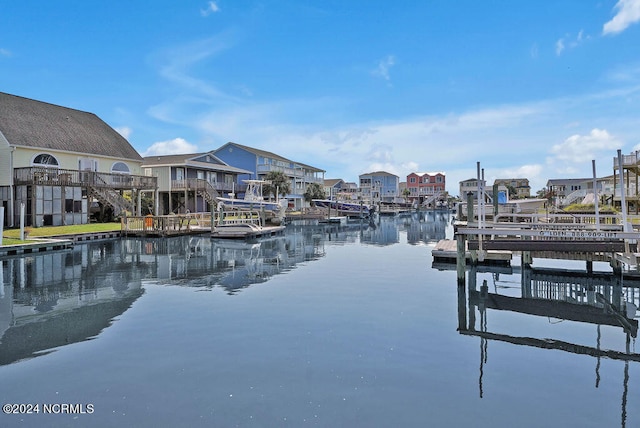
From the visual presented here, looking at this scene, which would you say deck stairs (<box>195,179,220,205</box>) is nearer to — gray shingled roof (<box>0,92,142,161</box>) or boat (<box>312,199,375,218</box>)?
gray shingled roof (<box>0,92,142,161</box>)

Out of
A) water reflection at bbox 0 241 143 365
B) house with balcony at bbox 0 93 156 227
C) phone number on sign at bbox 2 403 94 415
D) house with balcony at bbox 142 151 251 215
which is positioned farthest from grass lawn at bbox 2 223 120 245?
phone number on sign at bbox 2 403 94 415

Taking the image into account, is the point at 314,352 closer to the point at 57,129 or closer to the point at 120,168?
the point at 57,129

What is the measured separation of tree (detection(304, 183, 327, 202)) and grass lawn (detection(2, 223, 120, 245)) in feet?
146

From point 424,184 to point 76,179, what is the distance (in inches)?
4258

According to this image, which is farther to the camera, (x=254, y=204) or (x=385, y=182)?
(x=385, y=182)

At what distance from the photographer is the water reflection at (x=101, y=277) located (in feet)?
35.2

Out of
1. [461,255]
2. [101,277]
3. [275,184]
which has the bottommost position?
[101,277]

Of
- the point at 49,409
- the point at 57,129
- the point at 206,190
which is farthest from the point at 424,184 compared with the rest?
the point at 49,409

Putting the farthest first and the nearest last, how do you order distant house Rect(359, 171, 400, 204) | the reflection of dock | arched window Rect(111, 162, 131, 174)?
distant house Rect(359, 171, 400, 204) → arched window Rect(111, 162, 131, 174) → the reflection of dock

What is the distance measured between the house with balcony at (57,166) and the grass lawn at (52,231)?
5.92 feet

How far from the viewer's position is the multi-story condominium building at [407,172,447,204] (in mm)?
128125

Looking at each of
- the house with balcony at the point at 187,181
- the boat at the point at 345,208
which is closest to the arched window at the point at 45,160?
the house with balcony at the point at 187,181

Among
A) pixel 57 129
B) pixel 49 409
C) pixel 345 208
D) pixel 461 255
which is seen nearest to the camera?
pixel 49 409

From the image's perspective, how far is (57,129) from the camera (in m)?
38.4
